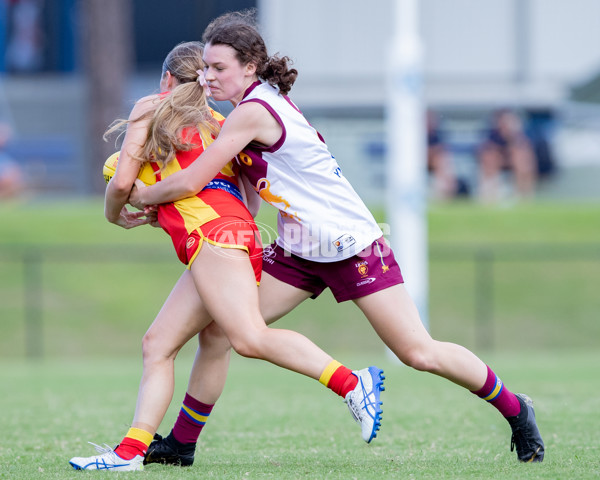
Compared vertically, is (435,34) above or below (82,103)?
above

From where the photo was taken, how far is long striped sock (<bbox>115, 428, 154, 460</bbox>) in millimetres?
4523

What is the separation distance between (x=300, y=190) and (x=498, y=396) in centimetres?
134

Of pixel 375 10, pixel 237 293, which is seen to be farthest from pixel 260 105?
pixel 375 10

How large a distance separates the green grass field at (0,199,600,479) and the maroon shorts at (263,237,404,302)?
0.82 metres

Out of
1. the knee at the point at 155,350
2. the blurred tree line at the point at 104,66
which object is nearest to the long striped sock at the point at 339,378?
the knee at the point at 155,350

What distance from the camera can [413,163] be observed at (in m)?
11.4

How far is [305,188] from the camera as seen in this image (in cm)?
451

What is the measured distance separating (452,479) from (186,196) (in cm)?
168

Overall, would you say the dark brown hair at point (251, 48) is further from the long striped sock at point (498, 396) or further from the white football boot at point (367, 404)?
A: the long striped sock at point (498, 396)

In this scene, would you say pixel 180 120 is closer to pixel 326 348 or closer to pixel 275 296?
pixel 275 296

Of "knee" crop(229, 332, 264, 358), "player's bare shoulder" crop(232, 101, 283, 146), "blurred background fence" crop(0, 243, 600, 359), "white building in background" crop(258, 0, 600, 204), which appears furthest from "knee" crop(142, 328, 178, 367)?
"white building in background" crop(258, 0, 600, 204)

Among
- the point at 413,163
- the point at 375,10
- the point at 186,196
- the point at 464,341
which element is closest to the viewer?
the point at 186,196

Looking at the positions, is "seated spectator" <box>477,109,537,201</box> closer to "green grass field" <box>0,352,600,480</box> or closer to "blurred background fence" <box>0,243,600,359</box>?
"blurred background fence" <box>0,243,600,359</box>

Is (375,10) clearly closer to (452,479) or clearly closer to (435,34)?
(435,34)
